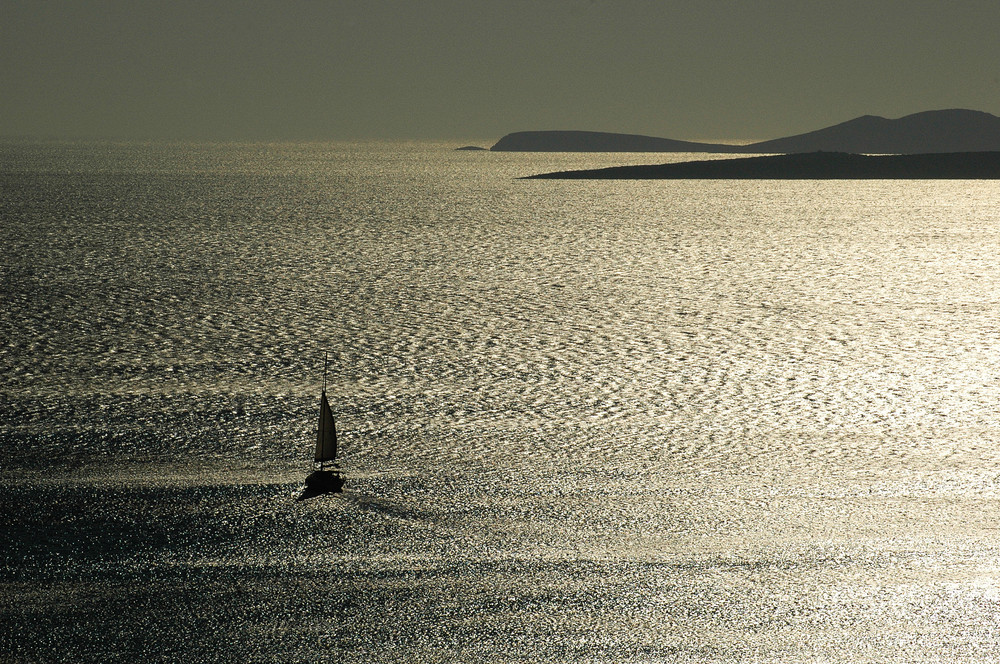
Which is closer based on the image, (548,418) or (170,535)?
(170,535)

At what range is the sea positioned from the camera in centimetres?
1045

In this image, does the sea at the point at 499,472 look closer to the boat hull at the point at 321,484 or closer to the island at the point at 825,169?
the boat hull at the point at 321,484

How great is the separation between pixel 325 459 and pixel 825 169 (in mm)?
184155

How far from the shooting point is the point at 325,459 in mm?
15008

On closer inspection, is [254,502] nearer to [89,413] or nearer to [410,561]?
[410,561]

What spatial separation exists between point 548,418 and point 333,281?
23.2m

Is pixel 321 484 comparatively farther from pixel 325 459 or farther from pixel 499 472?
pixel 499 472

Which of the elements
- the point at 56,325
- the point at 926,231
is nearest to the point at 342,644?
the point at 56,325

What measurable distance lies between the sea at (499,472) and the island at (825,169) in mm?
146142

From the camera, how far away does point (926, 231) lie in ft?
247

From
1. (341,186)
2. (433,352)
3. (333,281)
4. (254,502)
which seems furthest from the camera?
(341,186)

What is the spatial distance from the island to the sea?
146 meters

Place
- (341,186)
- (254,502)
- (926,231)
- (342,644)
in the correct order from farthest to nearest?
(341,186) < (926,231) < (254,502) < (342,644)

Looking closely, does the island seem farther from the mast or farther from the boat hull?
the boat hull
